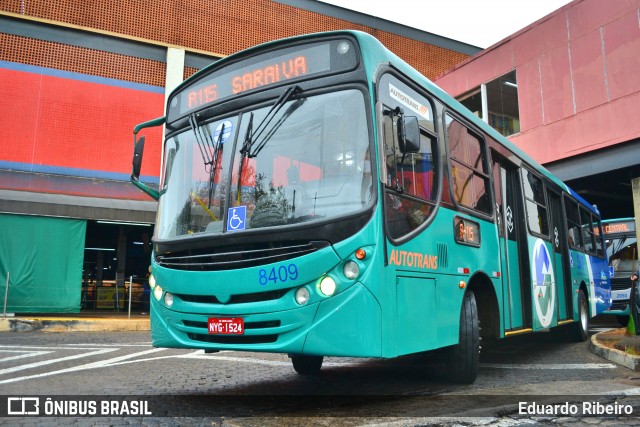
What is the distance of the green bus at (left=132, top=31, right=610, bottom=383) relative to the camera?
4.32 m

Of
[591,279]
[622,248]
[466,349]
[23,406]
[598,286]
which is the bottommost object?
[23,406]

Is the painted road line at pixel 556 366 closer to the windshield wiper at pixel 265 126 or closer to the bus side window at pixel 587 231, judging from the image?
the bus side window at pixel 587 231

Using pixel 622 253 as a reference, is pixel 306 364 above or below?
below

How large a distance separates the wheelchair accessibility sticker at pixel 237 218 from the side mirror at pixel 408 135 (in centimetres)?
146

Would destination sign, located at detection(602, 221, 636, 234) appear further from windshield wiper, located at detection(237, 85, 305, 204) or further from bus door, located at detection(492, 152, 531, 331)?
windshield wiper, located at detection(237, 85, 305, 204)

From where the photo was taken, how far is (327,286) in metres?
4.29

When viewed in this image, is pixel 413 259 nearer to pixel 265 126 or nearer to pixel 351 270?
pixel 351 270

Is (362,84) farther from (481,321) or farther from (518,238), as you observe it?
(518,238)

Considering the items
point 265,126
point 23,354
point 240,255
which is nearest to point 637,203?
point 265,126

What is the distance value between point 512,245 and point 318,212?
398cm

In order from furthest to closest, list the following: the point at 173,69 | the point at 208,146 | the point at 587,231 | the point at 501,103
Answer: the point at 173,69, the point at 501,103, the point at 587,231, the point at 208,146

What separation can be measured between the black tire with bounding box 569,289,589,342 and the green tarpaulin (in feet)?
45.1

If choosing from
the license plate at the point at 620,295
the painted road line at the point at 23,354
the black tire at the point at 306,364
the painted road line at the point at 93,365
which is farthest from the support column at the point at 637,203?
the painted road line at the point at 23,354

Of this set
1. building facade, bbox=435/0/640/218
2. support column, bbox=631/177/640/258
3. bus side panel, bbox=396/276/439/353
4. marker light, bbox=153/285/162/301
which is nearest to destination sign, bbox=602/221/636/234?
building facade, bbox=435/0/640/218
